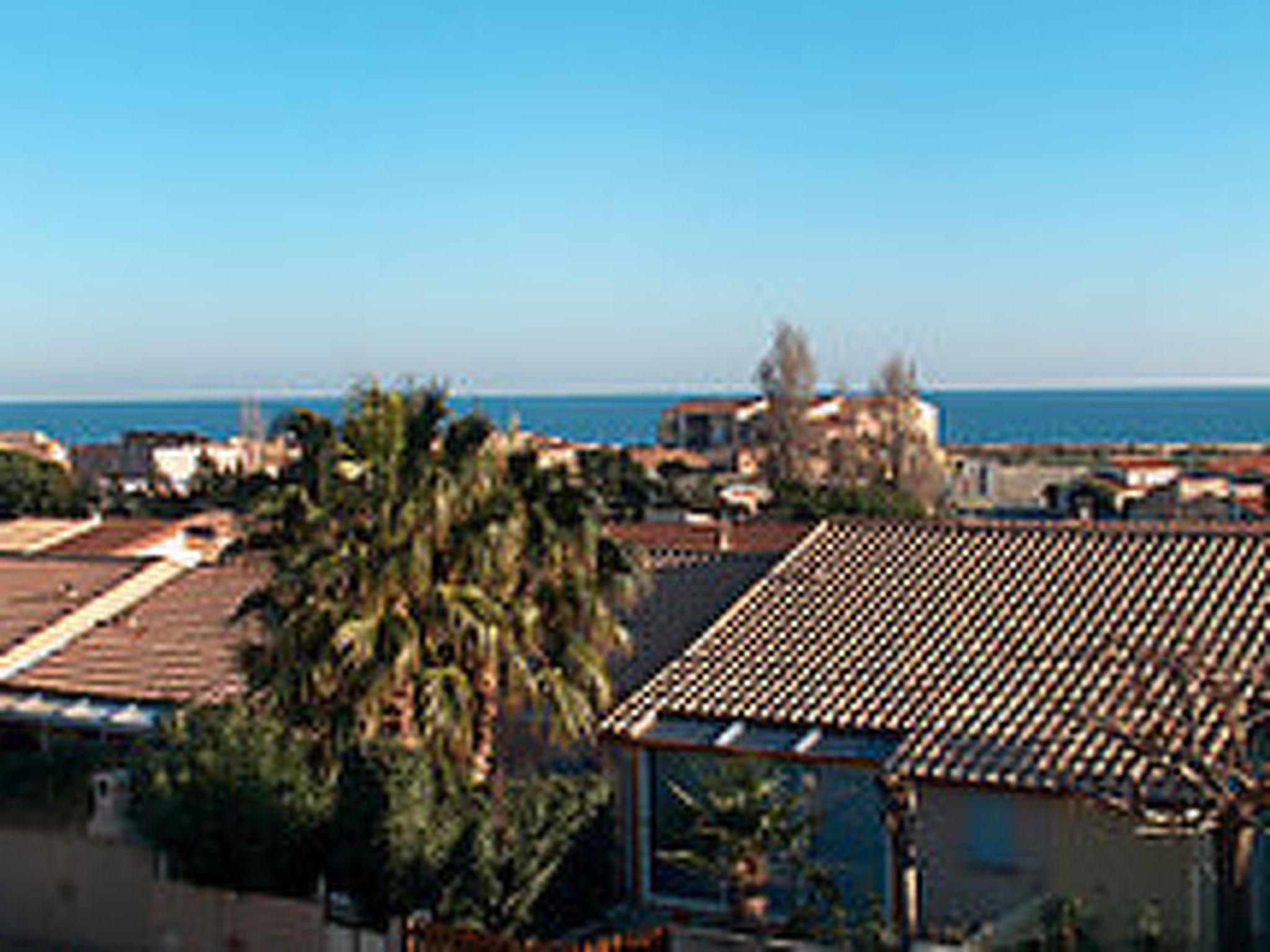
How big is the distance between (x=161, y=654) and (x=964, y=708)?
1219 cm

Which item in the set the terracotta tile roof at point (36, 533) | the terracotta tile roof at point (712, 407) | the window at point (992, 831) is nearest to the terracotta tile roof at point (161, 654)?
the window at point (992, 831)

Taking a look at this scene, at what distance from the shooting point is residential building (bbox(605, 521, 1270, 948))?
1570 cm

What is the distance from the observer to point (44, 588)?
2927cm

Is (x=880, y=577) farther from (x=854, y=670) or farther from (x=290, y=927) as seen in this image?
(x=290, y=927)

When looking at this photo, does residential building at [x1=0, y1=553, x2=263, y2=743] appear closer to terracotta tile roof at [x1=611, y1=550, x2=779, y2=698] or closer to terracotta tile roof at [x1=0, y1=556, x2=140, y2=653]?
terracotta tile roof at [x1=0, y1=556, x2=140, y2=653]

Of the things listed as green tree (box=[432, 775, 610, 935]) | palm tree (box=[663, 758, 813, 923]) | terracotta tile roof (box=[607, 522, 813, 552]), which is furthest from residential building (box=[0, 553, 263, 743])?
terracotta tile roof (box=[607, 522, 813, 552])

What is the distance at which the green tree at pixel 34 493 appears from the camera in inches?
2699

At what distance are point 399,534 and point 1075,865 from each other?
7522 mm

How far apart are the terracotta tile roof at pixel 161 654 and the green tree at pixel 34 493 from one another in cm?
4475

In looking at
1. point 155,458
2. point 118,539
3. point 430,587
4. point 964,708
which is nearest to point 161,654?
point 430,587

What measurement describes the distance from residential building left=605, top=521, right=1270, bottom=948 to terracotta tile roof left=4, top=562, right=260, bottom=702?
20.7 ft

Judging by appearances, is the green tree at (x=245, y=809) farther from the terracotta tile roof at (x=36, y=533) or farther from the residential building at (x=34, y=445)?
the residential building at (x=34, y=445)

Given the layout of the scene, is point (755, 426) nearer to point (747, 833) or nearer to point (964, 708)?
point (964, 708)

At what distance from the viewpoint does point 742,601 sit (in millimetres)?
21672
